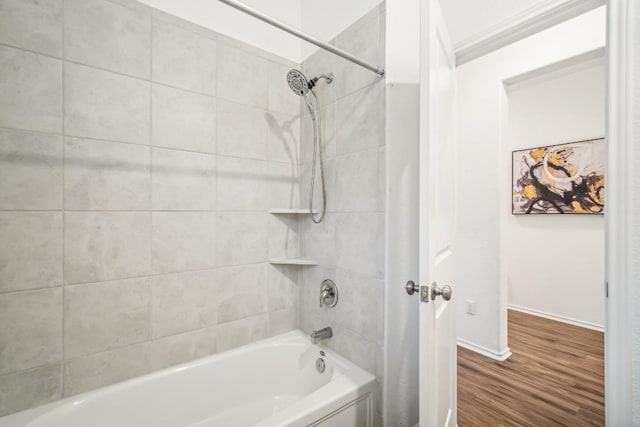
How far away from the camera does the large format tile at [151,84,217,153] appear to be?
139 centimetres

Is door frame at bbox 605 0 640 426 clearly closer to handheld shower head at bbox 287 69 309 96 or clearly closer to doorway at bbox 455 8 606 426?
doorway at bbox 455 8 606 426

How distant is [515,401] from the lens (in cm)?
183

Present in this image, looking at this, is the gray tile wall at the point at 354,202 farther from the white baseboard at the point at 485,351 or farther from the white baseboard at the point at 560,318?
the white baseboard at the point at 560,318

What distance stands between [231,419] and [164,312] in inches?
26.6

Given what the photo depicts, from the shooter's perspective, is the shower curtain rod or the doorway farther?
the doorway

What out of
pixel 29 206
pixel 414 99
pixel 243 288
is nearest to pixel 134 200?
pixel 29 206

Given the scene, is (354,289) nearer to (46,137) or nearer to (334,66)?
(334,66)

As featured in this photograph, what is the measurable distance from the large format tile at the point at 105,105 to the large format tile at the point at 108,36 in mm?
50

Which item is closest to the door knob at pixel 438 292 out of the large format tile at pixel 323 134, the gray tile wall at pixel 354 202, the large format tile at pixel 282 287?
the gray tile wall at pixel 354 202

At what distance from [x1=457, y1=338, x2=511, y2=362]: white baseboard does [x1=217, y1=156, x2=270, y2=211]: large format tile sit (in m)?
2.21

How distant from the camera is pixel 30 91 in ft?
3.69

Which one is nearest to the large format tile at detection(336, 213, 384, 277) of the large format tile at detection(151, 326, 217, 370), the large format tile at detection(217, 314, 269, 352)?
the large format tile at detection(217, 314, 269, 352)

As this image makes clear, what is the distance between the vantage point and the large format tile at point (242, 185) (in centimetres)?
159

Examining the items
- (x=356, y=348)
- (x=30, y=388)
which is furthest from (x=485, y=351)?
(x=30, y=388)
